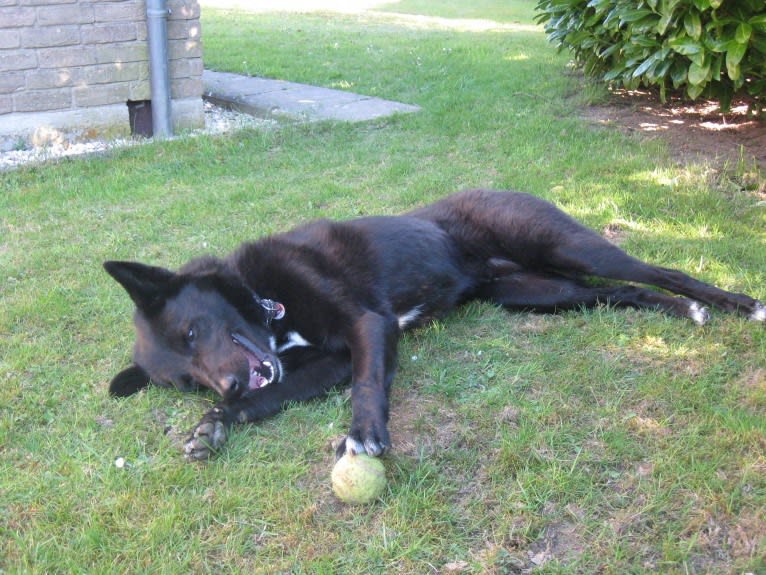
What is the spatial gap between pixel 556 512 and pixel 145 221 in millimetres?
3839

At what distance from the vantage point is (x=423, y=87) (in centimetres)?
867

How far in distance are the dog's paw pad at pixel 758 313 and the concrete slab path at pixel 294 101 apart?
15.8ft

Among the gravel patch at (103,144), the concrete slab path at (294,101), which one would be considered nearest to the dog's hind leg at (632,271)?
the concrete slab path at (294,101)

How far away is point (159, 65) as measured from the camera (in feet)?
22.7

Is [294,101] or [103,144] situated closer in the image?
[103,144]

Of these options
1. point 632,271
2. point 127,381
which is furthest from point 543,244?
point 127,381

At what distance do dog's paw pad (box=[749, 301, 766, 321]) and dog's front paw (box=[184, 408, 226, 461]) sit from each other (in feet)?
7.89

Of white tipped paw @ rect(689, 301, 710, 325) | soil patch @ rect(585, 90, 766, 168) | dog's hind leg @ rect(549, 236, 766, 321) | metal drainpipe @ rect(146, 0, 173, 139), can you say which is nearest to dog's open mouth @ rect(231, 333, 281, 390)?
dog's hind leg @ rect(549, 236, 766, 321)

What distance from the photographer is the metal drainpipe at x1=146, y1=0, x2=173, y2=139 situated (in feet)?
22.3

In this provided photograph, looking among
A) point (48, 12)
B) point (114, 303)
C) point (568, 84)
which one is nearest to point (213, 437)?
point (114, 303)

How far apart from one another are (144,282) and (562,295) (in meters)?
2.01

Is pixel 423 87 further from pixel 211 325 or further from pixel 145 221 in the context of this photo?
pixel 211 325

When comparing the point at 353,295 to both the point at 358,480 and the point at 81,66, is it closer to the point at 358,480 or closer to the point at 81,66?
the point at 358,480

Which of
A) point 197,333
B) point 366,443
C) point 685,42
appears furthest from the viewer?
point 685,42
